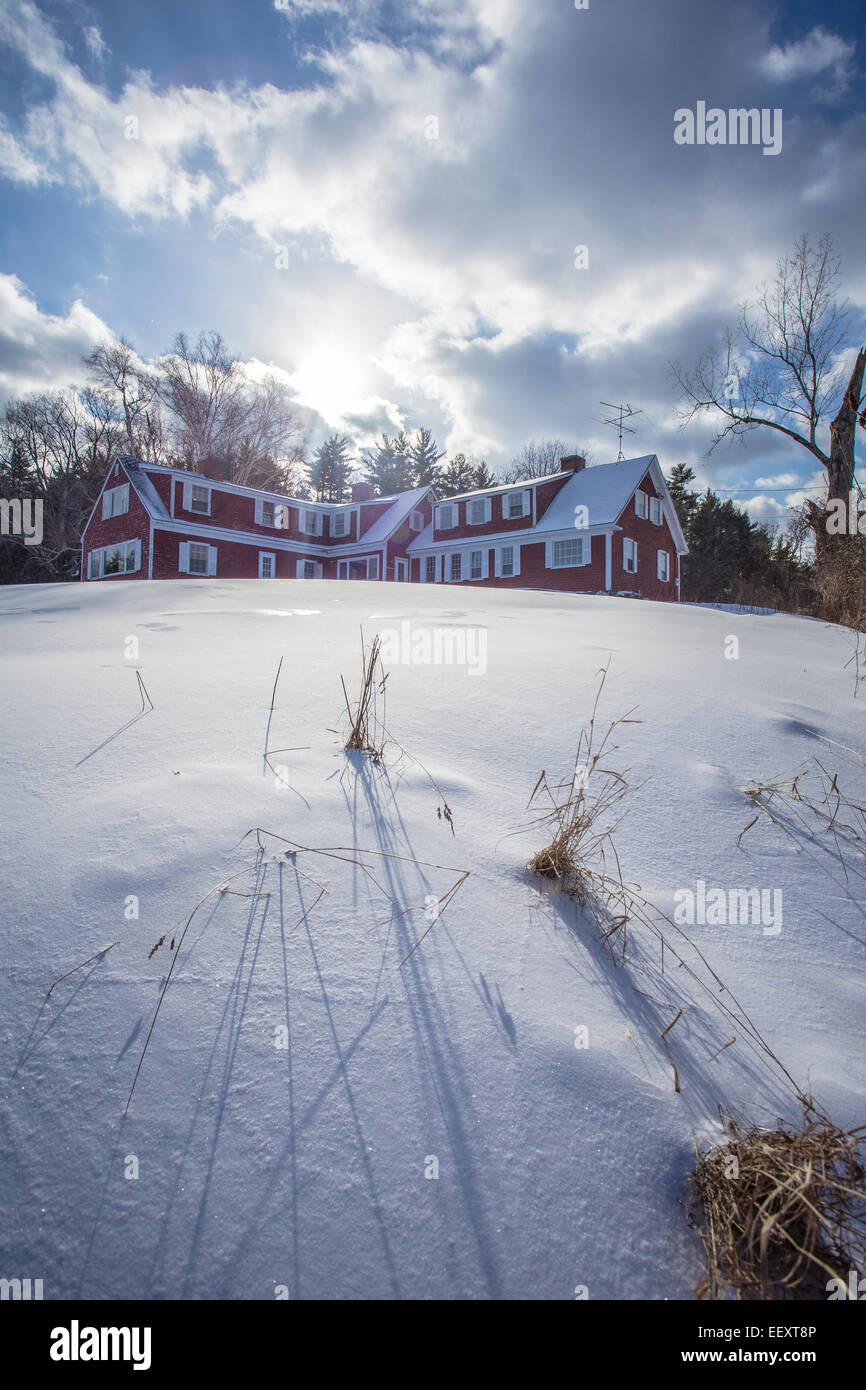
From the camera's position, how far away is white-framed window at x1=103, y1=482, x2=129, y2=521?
2098cm

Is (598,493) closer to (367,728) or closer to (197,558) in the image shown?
(197,558)

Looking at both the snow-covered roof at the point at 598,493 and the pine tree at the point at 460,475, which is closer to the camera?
the snow-covered roof at the point at 598,493

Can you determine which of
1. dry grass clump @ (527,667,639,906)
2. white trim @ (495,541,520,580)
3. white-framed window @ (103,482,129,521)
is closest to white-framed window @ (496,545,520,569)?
white trim @ (495,541,520,580)

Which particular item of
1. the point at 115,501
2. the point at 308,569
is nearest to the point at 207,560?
the point at 115,501

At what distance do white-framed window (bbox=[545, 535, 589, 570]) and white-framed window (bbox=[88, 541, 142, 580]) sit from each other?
47.5 ft

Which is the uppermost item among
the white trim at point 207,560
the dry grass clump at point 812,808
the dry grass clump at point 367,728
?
the white trim at point 207,560

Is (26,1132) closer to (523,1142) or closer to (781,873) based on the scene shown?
(523,1142)

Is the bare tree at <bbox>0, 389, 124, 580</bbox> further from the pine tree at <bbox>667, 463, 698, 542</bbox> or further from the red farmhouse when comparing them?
the pine tree at <bbox>667, 463, 698, 542</bbox>

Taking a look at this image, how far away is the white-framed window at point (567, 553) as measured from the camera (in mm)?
20469

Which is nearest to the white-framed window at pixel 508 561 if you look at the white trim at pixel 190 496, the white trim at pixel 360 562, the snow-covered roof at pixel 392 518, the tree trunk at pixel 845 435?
the snow-covered roof at pixel 392 518

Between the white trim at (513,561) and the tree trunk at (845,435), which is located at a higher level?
the tree trunk at (845,435)

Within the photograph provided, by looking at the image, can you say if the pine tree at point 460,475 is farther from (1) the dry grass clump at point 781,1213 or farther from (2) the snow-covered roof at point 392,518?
(1) the dry grass clump at point 781,1213

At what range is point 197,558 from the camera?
21.2m

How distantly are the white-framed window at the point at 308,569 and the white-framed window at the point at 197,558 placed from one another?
4.20 m
